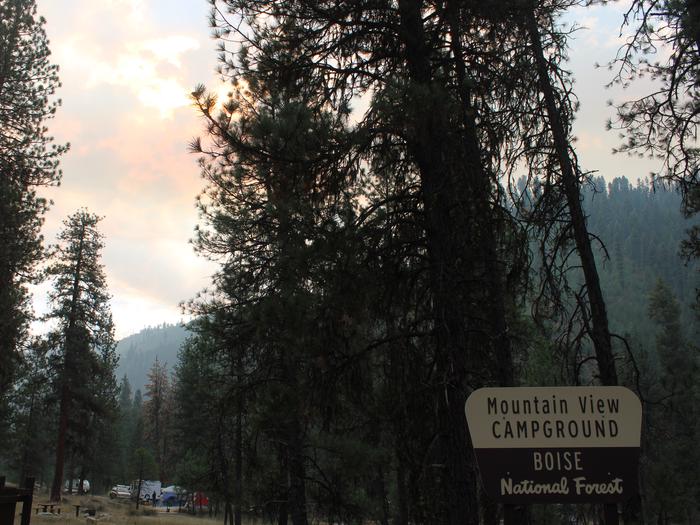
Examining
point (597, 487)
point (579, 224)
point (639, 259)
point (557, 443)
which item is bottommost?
point (597, 487)

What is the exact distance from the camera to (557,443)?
393 centimetres

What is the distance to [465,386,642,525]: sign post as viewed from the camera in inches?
152

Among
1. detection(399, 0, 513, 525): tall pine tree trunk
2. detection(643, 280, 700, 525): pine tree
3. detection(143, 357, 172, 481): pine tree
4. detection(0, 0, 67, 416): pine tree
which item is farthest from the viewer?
detection(143, 357, 172, 481): pine tree

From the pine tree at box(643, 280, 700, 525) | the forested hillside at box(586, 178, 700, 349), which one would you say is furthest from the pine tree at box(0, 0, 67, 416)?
the forested hillside at box(586, 178, 700, 349)

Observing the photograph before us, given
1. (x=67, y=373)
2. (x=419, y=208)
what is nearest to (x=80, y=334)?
(x=67, y=373)

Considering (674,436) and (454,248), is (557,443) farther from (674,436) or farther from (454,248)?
(674,436)

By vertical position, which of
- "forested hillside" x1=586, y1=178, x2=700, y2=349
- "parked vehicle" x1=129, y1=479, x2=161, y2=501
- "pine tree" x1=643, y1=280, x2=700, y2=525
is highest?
"forested hillside" x1=586, y1=178, x2=700, y2=349

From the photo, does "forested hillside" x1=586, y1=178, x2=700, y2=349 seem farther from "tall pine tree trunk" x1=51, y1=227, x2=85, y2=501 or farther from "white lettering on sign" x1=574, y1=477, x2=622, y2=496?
"white lettering on sign" x1=574, y1=477, x2=622, y2=496

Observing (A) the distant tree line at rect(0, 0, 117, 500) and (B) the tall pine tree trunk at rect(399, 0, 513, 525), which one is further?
(A) the distant tree line at rect(0, 0, 117, 500)

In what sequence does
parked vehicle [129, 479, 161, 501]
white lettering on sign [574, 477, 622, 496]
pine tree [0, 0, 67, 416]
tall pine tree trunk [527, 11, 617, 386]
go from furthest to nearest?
parked vehicle [129, 479, 161, 501] < pine tree [0, 0, 67, 416] < tall pine tree trunk [527, 11, 617, 386] < white lettering on sign [574, 477, 622, 496]

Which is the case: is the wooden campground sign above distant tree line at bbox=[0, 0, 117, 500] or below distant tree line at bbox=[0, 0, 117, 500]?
below

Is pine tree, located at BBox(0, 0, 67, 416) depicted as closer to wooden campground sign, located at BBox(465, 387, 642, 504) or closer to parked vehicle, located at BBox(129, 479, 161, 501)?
wooden campground sign, located at BBox(465, 387, 642, 504)

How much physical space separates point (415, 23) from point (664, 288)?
3670 cm

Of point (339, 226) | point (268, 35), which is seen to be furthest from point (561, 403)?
point (268, 35)
